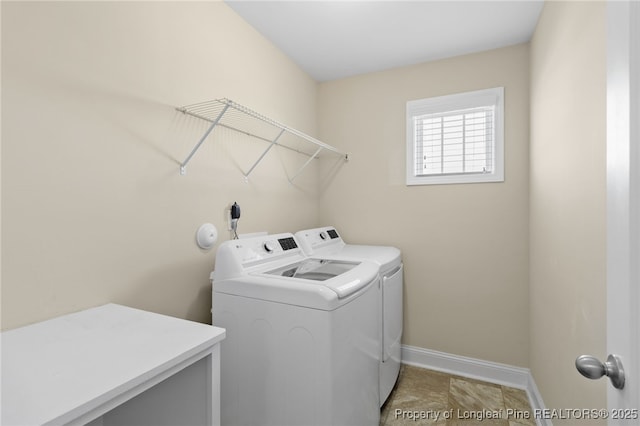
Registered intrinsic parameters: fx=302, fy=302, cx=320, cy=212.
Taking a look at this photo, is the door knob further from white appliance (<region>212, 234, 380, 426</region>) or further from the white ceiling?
the white ceiling

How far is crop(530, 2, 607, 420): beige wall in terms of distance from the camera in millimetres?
1020

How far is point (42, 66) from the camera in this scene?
1034 millimetres

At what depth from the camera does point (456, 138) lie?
2451 mm

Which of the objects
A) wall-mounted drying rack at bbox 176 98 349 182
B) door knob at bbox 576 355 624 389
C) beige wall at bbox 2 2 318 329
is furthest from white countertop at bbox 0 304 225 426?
door knob at bbox 576 355 624 389

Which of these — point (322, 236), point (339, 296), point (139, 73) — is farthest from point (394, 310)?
point (139, 73)

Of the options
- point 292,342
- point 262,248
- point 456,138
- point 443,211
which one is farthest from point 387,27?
point 292,342

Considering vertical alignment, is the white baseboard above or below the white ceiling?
below

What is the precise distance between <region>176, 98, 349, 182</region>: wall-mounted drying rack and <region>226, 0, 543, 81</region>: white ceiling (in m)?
0.68

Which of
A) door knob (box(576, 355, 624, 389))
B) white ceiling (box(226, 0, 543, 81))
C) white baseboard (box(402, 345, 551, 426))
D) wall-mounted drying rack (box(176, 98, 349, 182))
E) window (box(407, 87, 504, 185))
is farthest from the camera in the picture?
window (box(407, 87, 504, 185))

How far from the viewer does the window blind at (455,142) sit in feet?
7.73

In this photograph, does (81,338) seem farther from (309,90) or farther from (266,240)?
(309,90)

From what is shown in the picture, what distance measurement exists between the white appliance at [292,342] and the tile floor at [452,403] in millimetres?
432

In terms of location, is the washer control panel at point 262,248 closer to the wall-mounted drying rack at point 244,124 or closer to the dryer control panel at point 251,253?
the dryer control panel at point 251,253

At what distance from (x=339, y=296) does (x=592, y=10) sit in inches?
55.0
